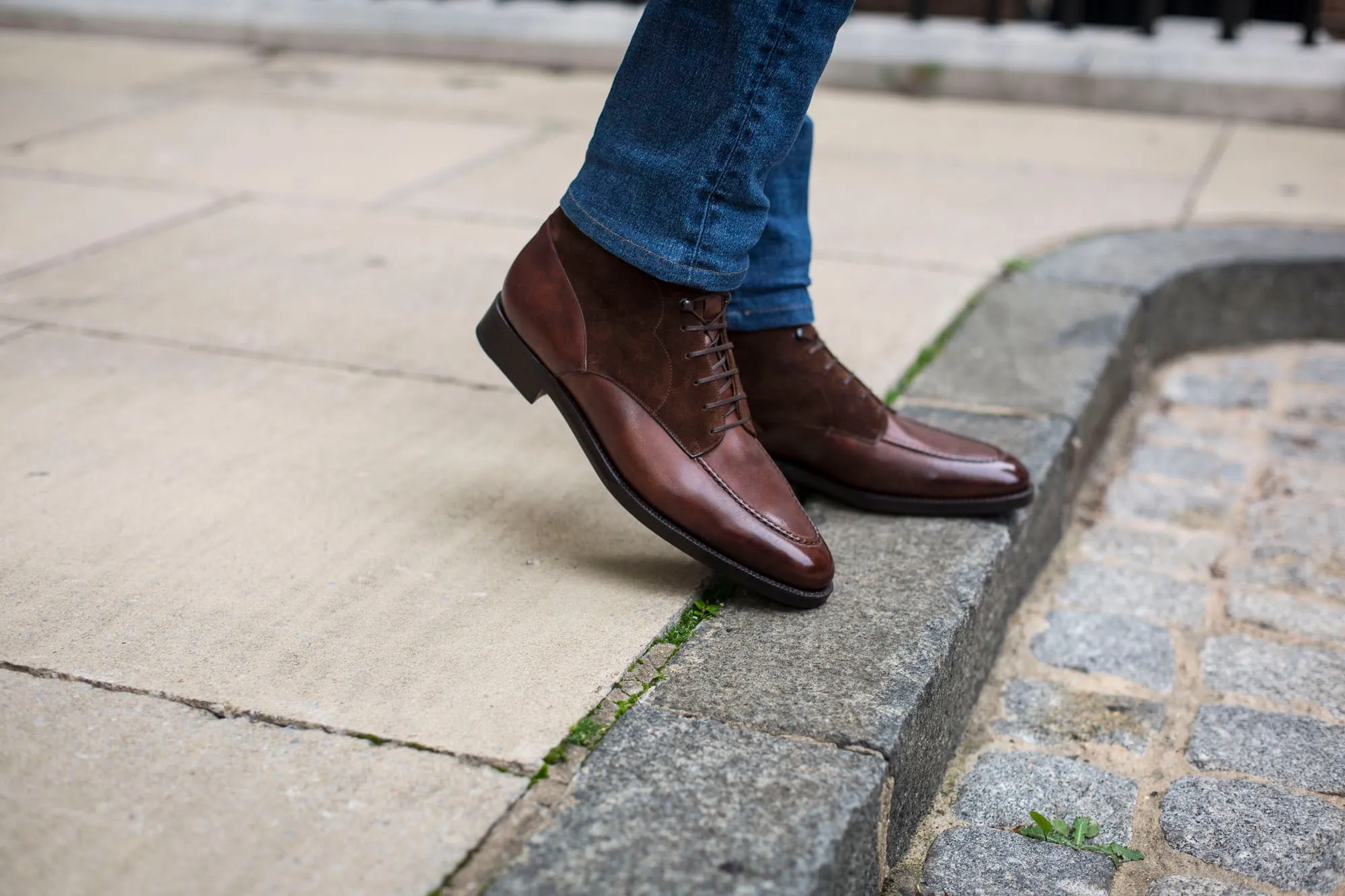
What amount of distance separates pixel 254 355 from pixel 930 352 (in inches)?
48.9

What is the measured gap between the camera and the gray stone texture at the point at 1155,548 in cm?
216

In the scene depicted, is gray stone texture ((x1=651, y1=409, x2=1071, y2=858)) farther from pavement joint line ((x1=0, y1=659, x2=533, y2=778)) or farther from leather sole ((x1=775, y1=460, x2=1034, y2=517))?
pavement joint line ((x1=0, y1=659, x2=533, y2=778))

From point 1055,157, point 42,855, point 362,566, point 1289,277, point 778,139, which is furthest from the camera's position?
point 1055,157

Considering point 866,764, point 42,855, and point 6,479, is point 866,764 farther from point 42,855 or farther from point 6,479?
point 6,479

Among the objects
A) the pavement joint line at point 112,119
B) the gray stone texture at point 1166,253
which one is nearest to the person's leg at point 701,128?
the gray stone texture at point 1166,253

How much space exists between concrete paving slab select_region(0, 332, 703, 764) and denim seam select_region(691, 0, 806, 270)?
442 mm

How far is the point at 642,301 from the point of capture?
159 cm

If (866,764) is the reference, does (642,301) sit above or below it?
above

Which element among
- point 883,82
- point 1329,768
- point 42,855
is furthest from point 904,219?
point 42,855

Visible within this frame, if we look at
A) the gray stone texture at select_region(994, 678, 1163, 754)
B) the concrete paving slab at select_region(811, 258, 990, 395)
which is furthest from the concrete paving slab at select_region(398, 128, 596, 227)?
the gray stone texture at select_region(994, 678, 1163, 754)

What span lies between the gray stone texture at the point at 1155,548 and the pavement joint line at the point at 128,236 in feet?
7.08

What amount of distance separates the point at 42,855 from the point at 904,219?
2601 millimetres

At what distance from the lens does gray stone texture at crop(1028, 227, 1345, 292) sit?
9.30ft

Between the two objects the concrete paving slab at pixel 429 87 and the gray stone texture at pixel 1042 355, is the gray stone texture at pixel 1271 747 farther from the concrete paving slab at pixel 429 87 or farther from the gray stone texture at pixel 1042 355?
the concrete paving slab at pixel 429 87
